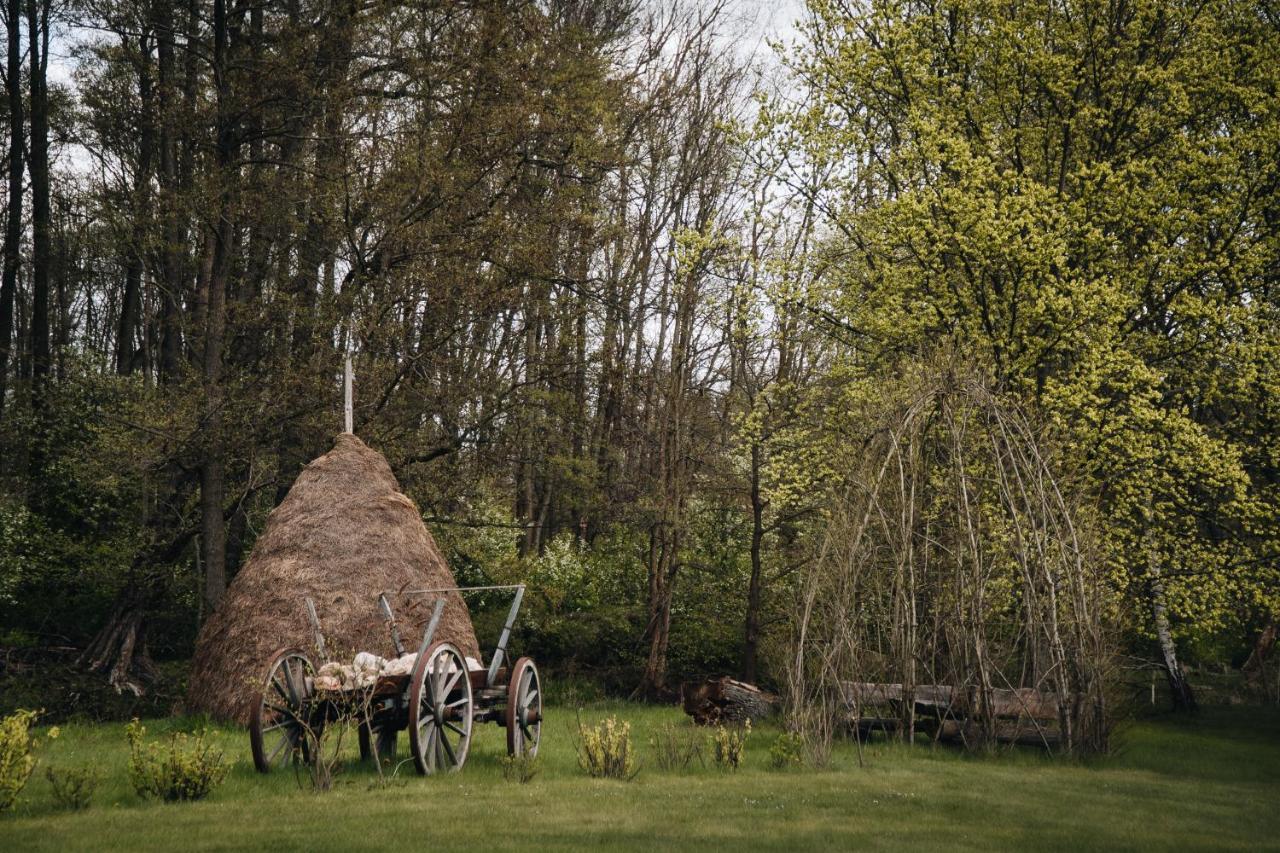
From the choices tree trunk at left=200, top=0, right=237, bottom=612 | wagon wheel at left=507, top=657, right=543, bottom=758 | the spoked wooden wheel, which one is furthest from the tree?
the spoked wooden wheel

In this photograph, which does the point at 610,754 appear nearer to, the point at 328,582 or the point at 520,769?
the point at 520,769

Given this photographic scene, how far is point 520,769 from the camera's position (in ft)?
28.6

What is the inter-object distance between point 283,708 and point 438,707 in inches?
47.6

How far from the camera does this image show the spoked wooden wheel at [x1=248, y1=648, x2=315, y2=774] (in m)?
8.25

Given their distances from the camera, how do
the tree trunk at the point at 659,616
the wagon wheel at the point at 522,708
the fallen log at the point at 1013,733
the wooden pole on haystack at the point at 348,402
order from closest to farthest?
the wagon wheel at the point at 522,708
the fallen log at the point at 1013,733
the wooden pole on haystack at the point at 348,402
the tree trunk at the point at 659,616

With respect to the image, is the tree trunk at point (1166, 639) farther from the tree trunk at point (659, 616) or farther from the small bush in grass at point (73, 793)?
the small bush in grass at point (73, 793)

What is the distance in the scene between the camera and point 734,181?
69.8 feet

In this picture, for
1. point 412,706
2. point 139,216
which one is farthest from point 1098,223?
point 139,216

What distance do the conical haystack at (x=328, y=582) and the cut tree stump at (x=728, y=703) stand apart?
294 cm

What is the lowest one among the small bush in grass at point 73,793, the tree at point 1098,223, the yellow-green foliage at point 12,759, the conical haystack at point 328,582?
the small bush in grass at point 73,793

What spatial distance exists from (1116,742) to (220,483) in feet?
36.0

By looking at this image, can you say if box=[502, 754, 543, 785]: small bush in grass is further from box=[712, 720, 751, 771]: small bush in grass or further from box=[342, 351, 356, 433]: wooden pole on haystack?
box=[342, 351, 356, 433]: wooden pole on haystack

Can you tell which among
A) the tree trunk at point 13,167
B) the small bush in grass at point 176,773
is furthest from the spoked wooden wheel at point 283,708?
the tree trunk at point 13,167

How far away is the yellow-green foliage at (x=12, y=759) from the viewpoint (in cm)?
676
